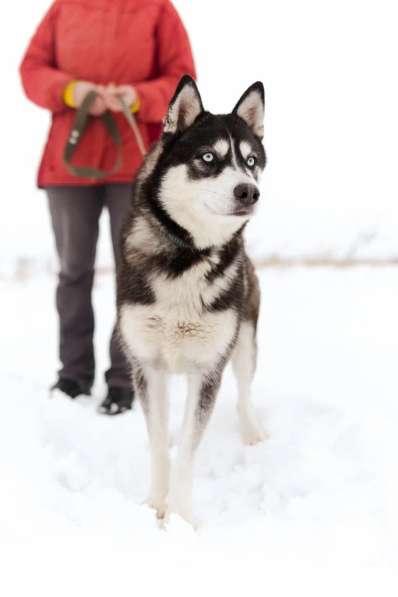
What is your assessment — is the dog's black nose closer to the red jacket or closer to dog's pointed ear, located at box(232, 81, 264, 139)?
dog's pointed ear, located at box(232, 81, 264, 139)

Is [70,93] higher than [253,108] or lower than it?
lower

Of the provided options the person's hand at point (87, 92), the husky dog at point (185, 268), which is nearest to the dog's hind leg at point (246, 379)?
the husky dog at point (185, 268)

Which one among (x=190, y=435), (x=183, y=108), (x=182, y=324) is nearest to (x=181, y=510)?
(x=190, y=435)

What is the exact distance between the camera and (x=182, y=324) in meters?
2.28

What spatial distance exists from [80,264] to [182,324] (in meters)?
1.38

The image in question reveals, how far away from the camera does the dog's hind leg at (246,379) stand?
288 cm

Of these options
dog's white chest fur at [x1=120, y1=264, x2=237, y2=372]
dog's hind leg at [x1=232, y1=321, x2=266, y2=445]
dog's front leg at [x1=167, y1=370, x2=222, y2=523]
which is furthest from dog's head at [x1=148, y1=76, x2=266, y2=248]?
dog's hind leg at [x1=232, y1=321, x2=266, y2=445]

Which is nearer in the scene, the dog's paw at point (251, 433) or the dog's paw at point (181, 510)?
the dog's paw at point (181, 510)

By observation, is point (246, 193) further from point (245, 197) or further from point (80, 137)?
point (80, 137)

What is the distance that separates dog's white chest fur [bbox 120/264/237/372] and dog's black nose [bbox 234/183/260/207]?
1.16 feet

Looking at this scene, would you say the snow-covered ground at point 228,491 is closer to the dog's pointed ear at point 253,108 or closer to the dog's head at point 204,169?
the dog's head at point 204,169

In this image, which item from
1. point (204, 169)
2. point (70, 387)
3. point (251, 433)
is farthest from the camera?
point (70, 387)

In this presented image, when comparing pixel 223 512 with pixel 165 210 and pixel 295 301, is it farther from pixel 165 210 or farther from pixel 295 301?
pixel 295 301

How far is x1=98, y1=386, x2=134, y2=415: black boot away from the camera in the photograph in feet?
11.0
